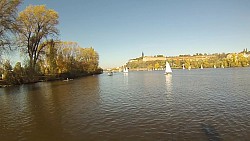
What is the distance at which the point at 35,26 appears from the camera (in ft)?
195

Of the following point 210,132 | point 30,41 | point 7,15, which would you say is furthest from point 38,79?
point 210,132

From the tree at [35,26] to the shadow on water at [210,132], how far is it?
53329 mm

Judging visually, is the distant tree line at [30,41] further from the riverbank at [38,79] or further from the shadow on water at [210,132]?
the shadow on water at [210,132]

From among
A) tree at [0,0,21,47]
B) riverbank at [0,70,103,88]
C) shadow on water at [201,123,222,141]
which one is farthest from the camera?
riverbank at [0,70,103,88]

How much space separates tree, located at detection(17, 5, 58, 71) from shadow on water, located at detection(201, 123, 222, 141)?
2100 inches

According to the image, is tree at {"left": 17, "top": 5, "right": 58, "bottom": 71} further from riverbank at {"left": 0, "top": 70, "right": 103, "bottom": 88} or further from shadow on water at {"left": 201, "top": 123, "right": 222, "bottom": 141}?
shadow on water at {"left": 201, "top": 123, "right": 222, "bottom": 141}

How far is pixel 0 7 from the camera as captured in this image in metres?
37.6

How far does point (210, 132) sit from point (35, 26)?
56.5m

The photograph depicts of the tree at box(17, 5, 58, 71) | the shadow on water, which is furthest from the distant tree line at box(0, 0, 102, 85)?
the shadow on water

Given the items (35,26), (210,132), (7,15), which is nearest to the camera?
(210,132)

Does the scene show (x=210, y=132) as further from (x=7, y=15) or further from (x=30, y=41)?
(x=30, y=41)

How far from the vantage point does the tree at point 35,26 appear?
2271 inches

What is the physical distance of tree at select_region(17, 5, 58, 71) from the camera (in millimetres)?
57688

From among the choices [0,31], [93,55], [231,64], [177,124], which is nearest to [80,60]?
[93,55]
